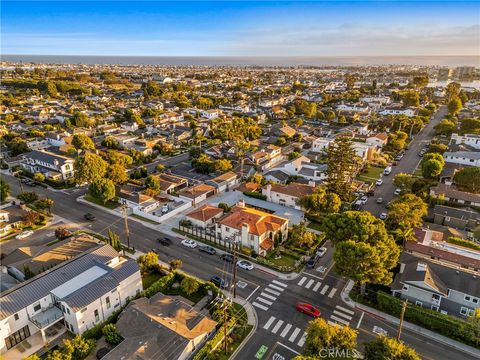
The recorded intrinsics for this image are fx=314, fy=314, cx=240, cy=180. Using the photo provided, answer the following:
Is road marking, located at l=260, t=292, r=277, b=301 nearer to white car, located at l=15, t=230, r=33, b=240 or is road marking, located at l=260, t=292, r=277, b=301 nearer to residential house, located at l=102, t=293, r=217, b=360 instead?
residential house, located at l=102, t=293, r=217, b=360

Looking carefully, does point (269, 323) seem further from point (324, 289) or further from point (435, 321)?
point (435, 321)

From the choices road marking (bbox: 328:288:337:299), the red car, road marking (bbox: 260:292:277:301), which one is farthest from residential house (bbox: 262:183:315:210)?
the red car

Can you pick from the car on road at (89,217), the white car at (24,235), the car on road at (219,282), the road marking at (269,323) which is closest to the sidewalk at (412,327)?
the road marking at (269,323)

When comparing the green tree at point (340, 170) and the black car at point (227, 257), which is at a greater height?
the green tree at point (340, 170)

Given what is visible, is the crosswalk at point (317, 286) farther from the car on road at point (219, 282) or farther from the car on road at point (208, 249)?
the car on road at point (208, 249)

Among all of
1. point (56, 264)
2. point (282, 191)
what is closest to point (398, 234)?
point (282, 191)

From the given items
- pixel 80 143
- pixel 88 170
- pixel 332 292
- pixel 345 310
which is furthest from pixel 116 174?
pixel 345 310

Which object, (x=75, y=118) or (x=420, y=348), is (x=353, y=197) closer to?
(x=420, y=348)
